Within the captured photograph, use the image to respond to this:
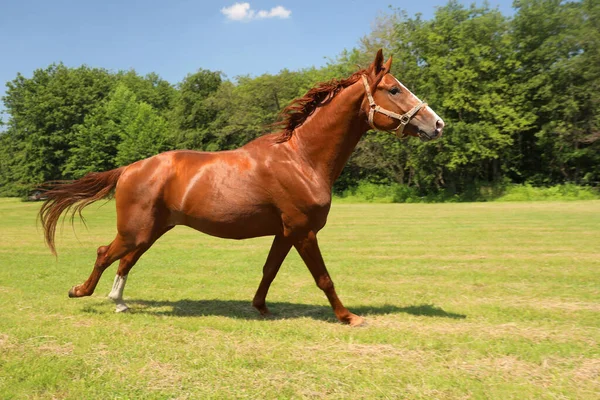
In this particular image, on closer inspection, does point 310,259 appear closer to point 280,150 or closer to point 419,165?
point 280,150

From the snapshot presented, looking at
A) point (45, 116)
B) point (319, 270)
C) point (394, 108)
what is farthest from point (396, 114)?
point (45, 116)

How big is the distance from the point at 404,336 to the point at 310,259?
1415 mm

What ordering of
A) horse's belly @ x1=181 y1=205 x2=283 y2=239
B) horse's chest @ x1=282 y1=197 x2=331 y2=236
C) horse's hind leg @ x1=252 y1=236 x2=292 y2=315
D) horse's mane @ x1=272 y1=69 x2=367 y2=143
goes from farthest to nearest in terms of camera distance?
horse's hind leg @ x1=252 y1=236 x2=292 y2=315 < horse's mane @ x1=272 y1=69 x2=367 y2=143 < horse's belly @ x1=181 y1=205 x2=283 y2=239 < horse's chest @ x1=282 y1=197 x2=331 y2=236

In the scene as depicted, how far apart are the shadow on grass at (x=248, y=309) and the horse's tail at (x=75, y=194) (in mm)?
1425

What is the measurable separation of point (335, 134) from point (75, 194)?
3.85 meters

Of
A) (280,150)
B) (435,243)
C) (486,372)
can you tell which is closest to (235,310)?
(280,150)

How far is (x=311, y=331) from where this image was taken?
4949mm

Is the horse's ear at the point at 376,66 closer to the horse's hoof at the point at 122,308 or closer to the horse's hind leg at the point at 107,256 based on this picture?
the horse's hind leg at the point at 107,256

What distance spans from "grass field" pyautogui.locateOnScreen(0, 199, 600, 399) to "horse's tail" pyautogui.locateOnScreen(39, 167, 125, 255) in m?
1.30

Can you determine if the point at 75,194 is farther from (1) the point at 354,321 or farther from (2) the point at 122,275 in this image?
(1) the point at 354,321

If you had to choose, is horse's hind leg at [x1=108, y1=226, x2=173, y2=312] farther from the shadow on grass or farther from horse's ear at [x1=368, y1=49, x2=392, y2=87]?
horse's ear at [x1=368, y1=49, x2=392, y2=87]

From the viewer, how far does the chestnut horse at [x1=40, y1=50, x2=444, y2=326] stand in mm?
5238

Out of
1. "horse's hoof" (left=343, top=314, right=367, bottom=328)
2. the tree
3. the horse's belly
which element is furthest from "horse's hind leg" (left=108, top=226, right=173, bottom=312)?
the tree

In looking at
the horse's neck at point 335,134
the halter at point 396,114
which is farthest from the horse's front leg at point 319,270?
the halter at point 396,114
